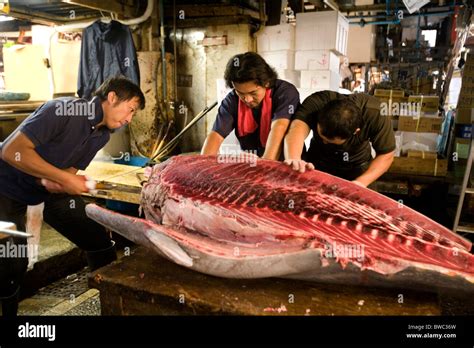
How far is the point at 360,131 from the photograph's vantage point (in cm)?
290

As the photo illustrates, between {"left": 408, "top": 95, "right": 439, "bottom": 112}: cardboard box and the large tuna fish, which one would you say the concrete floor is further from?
{"left": 408, "top": 95, "right": 439, "bottom": 112}: cardboard box

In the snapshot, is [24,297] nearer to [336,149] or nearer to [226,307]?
[226,307]

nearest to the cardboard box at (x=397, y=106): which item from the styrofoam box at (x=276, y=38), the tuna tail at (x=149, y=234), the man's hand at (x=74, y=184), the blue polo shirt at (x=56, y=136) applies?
the styrofoam box at (x=276, y=38)

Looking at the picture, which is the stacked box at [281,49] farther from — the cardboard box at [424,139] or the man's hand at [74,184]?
the man's hand at [74,184]

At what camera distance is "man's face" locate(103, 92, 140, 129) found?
266cm

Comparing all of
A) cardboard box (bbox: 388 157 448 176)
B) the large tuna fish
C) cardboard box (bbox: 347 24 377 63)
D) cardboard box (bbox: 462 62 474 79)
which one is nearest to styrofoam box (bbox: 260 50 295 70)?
cardboard box (bbox: 388 157 448 176)

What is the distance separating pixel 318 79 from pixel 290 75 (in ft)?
1.59

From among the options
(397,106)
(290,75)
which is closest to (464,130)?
(397,106)

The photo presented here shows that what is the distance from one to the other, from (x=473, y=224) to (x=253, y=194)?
3.96m

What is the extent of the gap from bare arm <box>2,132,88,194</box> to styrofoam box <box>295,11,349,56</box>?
4046mm

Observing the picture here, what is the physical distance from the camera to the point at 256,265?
1.60 metres

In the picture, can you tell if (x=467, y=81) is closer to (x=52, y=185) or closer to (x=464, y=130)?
(x=464, y=130)

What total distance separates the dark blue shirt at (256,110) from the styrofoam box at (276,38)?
2905mm

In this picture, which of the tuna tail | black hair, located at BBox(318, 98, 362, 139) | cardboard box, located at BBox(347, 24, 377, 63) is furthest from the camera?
cardboard box, located at BBox(347, 24, 377, 63)
